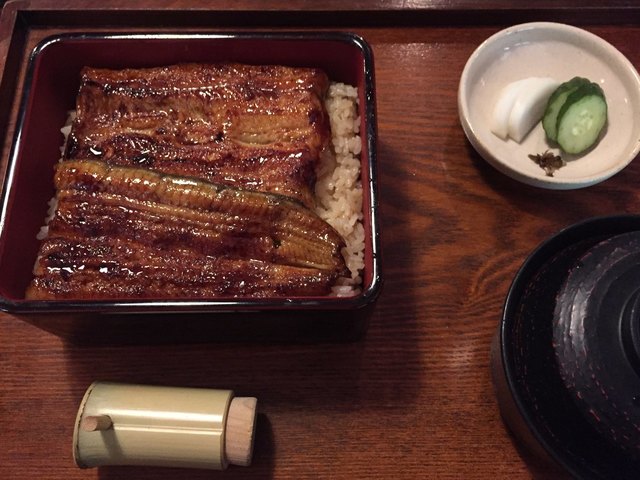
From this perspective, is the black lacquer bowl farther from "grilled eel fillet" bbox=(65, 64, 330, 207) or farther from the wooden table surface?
"grilled eel fillet" bbox=(65, 64, 330, 207)

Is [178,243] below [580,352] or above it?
above

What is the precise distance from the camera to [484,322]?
1736mm

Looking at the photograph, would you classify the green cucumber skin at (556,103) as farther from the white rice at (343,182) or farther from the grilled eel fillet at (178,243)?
the grilled eel fillet at (178,243)

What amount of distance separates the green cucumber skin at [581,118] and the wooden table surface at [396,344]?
163 mm

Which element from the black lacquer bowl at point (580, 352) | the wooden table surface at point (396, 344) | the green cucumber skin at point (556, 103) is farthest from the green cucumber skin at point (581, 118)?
the black lacquer bowl at point (580, 352)

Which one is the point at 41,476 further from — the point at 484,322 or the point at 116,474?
the point at 484,322

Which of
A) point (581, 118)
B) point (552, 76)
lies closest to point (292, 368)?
point (581, 118)

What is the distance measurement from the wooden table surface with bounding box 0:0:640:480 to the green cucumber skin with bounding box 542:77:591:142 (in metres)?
0.21

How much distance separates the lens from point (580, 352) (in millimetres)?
1306

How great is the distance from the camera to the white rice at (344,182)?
65.0 inches

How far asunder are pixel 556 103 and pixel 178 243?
4.15 feet

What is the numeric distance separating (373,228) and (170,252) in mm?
532

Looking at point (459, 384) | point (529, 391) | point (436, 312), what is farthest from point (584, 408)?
point (436, 312)

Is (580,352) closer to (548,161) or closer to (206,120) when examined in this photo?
(548,161)
